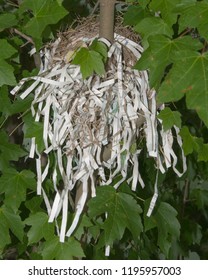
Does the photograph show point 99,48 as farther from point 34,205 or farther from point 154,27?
point 34,205

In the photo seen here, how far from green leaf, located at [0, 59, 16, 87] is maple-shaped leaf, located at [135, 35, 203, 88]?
231 mm

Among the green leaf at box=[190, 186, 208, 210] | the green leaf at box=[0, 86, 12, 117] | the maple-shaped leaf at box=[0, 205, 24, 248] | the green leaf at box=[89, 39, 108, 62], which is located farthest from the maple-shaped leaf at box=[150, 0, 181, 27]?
the green leaf at box=[190, 186, 208, 210]

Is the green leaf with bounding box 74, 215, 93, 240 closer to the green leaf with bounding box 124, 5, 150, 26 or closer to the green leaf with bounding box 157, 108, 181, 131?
the green leaf with bounding box 157, 108, 181, 131

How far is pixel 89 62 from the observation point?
2.93 ft

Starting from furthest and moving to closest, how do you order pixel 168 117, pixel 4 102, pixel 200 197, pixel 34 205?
pixel 200 197, pixel 34 205, pixel 4 102, pixel 168 117

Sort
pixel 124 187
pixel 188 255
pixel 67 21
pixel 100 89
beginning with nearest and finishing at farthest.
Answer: pixel 100 89
pixel 124 187
pixel 67 21
pixel 188 255

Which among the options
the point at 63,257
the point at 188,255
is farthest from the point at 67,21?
the point at 188,255

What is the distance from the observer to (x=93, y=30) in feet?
3.38

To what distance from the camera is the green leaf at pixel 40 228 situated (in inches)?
40.8

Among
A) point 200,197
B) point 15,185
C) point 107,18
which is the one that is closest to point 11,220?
point 15,185

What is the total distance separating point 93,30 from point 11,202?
15.7 inches

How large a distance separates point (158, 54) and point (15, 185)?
43 cm
